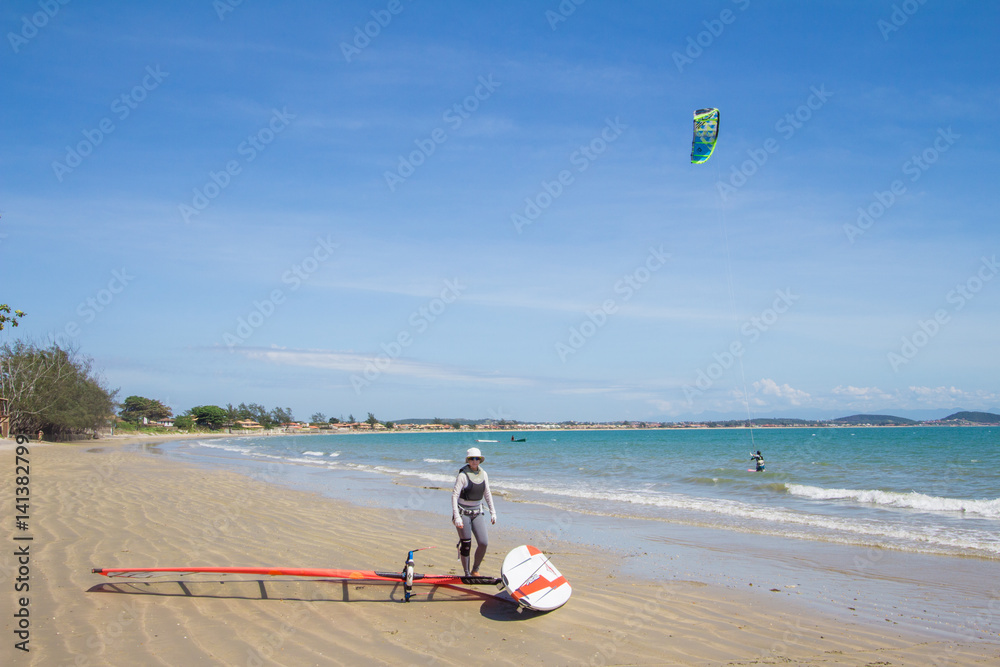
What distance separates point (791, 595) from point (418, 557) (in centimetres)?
481

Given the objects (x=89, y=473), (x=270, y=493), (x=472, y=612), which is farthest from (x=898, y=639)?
(x=89, y=473)

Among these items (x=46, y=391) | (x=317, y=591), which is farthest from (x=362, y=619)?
(x=46, y=391)

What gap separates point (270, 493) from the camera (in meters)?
16.6

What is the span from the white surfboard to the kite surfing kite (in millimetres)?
9850

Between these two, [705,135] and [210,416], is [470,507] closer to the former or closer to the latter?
[705,135]

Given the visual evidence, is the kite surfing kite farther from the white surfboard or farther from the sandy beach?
the white surfboard

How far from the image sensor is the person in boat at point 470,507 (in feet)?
23.0

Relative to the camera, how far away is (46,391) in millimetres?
40500

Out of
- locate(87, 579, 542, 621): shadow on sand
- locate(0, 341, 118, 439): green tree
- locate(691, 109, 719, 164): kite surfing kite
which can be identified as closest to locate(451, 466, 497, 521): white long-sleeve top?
locate(87, 579, 542, 621): shadow on sand

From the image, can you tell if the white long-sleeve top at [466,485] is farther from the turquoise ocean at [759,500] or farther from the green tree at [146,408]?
the green tree at [146,408]

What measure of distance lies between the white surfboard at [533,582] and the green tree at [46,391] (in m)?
39.8

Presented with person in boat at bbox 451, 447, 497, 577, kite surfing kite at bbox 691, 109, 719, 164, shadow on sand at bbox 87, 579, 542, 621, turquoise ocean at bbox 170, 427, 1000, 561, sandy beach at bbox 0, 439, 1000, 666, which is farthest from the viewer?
kite surfing kite at bbox 691, 109, 719, 164

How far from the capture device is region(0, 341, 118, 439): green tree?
Result: 38.8m

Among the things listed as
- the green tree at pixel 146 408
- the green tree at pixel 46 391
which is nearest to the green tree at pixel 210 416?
the green tree at pixel 146 408
